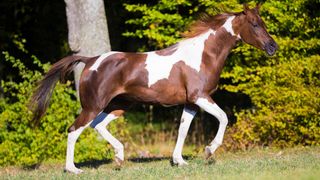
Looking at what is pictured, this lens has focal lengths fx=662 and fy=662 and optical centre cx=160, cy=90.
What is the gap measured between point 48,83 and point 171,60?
1974 mm

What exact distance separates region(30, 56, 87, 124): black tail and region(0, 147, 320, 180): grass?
1.02m

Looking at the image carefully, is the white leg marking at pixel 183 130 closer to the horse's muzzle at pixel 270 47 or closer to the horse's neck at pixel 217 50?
the horse's neck at pixel 217 50

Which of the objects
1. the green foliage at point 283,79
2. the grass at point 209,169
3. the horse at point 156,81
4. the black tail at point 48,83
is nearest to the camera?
the grass at point 209,169

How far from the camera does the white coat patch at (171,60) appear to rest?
9.86 metres

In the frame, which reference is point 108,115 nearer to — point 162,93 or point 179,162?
point 162,93

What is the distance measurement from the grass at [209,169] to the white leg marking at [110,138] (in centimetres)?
23

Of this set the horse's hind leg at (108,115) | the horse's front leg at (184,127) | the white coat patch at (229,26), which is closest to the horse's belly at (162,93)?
the horse's front leg at (184,127)

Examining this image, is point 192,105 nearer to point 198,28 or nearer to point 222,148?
point 198,28

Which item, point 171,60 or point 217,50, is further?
point 217,50

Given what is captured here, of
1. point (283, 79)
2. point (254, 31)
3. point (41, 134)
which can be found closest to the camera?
point (254, 31)

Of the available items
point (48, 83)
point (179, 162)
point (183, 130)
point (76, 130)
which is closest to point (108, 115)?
point (76, 130)

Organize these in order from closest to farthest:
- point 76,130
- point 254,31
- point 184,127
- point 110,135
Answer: point 76,130 → point 184,127 → point 110,135 → point 254,31

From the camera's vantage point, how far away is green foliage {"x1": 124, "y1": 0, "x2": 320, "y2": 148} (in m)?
12.7

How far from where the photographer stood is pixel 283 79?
12.7 meters
